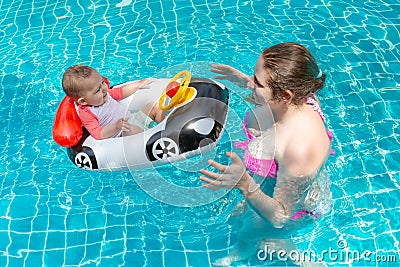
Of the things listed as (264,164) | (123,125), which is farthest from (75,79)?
(264,164)

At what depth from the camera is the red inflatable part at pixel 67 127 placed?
3.91 m

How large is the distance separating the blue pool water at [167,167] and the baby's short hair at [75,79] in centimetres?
75

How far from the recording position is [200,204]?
375cm

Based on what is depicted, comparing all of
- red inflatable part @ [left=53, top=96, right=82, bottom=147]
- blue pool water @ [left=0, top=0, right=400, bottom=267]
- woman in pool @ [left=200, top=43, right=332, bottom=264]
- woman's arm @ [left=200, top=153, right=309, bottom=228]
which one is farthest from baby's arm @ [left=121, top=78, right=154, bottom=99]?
woman's arm @ [left=200, top=153, right=309, bottom=228]

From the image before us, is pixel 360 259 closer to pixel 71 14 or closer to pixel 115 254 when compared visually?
pixel 115 254

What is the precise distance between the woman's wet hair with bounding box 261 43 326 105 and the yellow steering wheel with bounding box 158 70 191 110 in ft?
4.02

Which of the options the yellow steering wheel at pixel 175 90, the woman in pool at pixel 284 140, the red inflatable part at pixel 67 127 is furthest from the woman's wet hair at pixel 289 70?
the red inflatable part at pixel 67 127

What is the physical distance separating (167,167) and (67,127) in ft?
2.89

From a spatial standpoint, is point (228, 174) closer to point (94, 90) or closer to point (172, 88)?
point (172, 88)

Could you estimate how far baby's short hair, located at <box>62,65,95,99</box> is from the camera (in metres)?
3.79

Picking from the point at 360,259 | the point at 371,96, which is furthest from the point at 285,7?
the point at 360,259

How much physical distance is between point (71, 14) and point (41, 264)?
357 centimetres

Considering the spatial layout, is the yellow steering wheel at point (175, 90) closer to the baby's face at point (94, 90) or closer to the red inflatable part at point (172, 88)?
the red inflatable part at point (172, 88)

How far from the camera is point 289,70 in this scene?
2.56m
